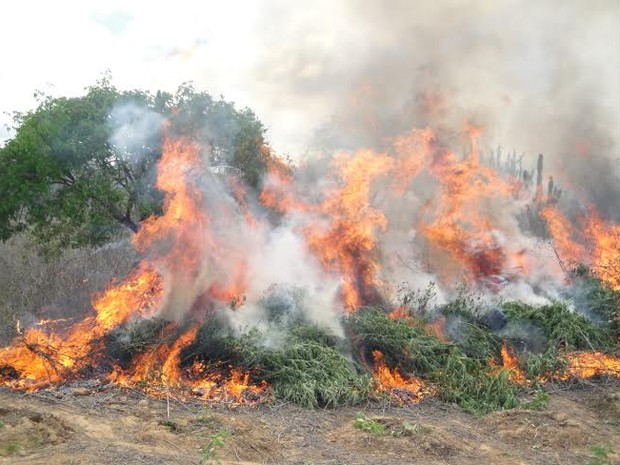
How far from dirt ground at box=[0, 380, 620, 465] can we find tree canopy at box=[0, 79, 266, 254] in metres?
6.87

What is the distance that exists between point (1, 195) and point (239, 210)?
5962mm

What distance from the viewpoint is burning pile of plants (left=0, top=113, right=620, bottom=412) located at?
7945mm

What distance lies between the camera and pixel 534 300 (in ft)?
40.2

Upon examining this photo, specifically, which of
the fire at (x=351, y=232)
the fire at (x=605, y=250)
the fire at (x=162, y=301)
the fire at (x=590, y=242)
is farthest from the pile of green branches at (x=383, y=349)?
the fire at (x=590, y=242)

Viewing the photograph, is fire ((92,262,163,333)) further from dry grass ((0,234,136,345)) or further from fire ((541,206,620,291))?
fire ((541,206,620,291))

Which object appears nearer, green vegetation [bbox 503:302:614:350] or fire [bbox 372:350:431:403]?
fire [bbox 372:350:431:403]

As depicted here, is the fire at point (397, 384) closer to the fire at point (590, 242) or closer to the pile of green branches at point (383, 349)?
the pile of green branches at point (383, 349)

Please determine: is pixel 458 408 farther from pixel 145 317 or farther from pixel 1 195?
pixel 1 195

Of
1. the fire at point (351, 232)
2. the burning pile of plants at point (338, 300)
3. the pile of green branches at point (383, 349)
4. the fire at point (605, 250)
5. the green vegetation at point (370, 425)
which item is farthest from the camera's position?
the fire at point (605, 250)

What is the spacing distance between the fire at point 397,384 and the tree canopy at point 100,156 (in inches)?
248

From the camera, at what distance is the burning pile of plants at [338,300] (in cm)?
795

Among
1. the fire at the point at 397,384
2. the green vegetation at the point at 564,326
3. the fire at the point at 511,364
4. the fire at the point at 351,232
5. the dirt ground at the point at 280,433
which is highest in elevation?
the fire at the point at 351,232

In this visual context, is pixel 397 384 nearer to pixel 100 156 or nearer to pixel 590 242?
pixel 100 156

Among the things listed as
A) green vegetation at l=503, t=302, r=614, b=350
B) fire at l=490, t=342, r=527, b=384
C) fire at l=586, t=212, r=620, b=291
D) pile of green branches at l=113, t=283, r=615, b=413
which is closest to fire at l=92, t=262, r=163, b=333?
pile of green branches at l=113, t=283, r=615, b=413
